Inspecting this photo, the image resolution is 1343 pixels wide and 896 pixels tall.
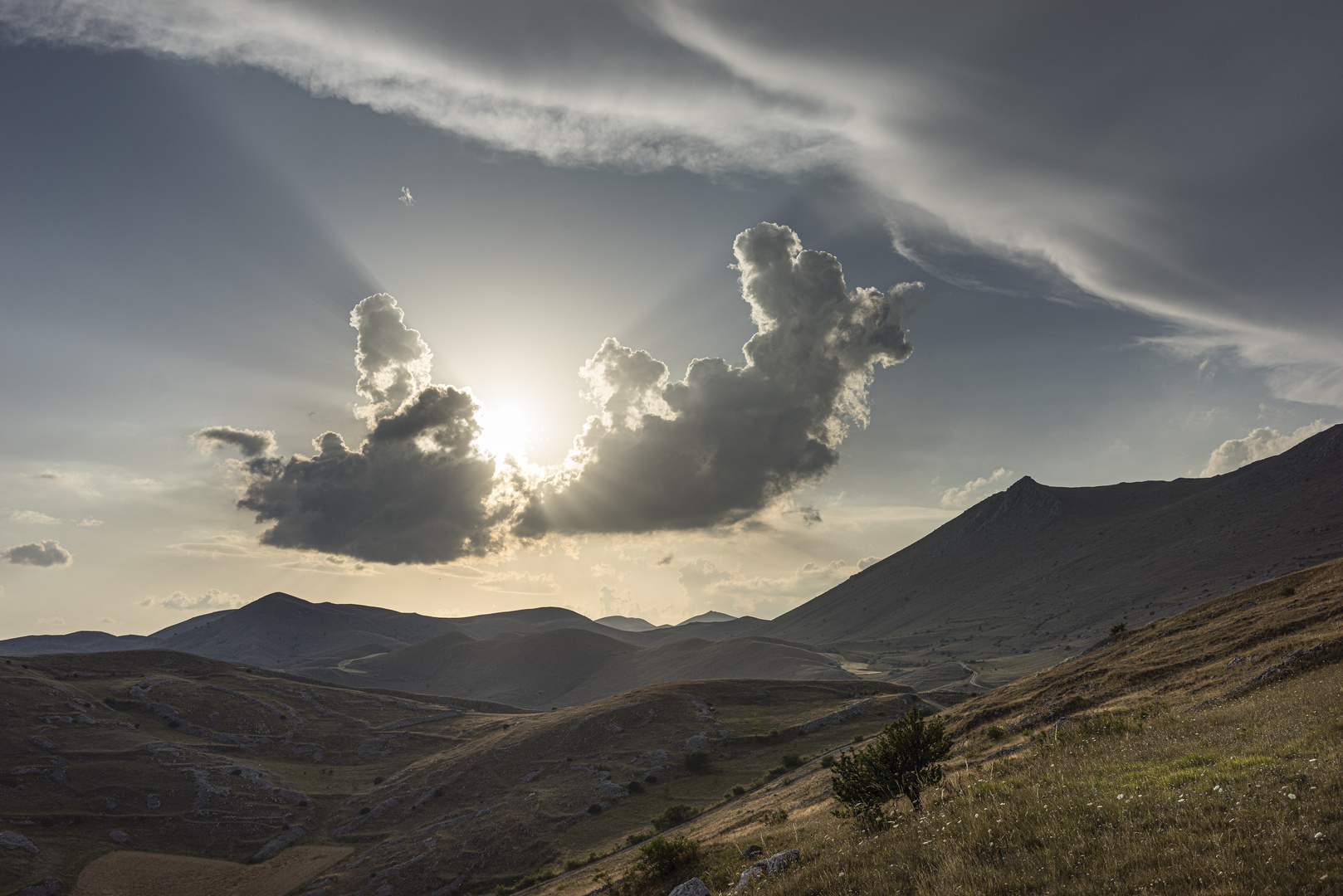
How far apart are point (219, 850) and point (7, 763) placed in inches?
1112

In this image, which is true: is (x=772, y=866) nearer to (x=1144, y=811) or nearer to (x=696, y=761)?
(x=1144, y=811)

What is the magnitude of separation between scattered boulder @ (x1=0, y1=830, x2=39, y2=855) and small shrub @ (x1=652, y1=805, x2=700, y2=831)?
5531 centimetres

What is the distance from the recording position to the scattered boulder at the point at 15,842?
5303 cm

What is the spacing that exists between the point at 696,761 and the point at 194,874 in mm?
50714

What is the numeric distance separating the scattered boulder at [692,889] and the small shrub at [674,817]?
39968 millimetres

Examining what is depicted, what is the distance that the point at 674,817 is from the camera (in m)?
53.8

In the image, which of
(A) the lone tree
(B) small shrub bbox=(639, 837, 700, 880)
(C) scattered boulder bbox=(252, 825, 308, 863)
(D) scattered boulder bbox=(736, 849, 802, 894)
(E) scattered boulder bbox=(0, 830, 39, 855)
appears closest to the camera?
(D) scattered boulder bbox=(736, 849, 802, 894)

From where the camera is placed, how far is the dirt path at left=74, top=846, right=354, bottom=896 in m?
54.0

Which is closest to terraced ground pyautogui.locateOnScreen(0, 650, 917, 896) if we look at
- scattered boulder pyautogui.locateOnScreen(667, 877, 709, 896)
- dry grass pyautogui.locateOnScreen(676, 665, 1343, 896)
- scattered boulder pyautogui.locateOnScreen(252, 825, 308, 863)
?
scattered boulder pyautogui.locateOnScreen(252, 825, 308, 863)

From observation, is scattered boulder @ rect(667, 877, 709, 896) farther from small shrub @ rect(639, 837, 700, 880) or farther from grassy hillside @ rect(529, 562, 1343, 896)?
small shrub @ rect(639, 837, 700, 880)

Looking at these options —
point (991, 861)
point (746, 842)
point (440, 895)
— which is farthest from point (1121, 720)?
point (440, 895)

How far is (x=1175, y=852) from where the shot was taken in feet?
28.7

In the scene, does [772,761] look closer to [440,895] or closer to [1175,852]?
[440,895]

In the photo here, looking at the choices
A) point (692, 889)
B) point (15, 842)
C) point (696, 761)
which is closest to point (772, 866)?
point (692, 889)
